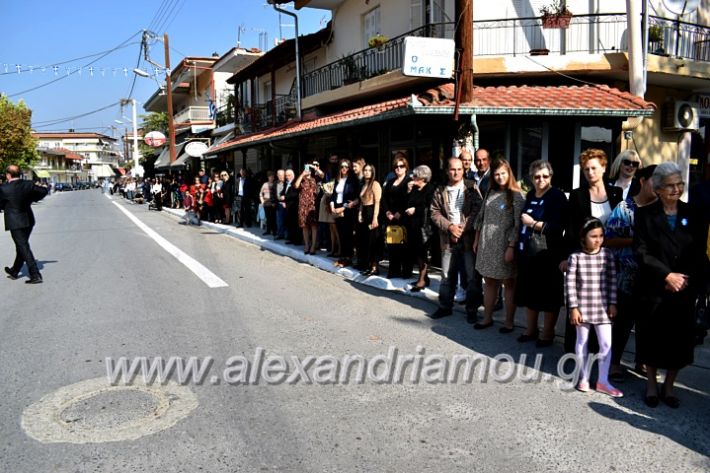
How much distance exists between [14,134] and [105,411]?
1654 inches

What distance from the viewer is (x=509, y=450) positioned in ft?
10.8

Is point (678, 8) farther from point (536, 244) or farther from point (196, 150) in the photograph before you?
point (196, 150)

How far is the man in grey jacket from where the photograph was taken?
606cm

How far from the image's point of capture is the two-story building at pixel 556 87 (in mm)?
9594

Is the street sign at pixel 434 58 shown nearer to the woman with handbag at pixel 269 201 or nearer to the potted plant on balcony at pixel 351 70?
the woman with handbag at pixel 269 201

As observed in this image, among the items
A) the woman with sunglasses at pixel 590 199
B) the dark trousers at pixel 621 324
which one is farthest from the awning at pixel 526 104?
the dark trousers at pixel 621 324

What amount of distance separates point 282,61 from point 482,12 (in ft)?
33.0

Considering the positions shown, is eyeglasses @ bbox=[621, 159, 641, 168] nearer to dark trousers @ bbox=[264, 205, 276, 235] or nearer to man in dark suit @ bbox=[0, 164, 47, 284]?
man in dark suit @ bbox=[0, 164, 47, 284]

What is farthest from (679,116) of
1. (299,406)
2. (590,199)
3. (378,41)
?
(299,406)

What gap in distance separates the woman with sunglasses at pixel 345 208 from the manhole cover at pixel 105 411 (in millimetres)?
5304

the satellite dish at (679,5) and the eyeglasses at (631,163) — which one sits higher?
the satellite dish at (679,5)

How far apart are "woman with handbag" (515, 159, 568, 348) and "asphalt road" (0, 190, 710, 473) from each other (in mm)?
449

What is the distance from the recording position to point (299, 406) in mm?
3922

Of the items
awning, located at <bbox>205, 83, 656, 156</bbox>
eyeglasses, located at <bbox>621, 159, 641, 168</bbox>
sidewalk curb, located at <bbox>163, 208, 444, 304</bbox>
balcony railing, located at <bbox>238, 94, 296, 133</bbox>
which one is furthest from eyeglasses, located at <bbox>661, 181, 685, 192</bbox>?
balcony railing, located at <bbox>238, 94, 296, 133</bbox>
